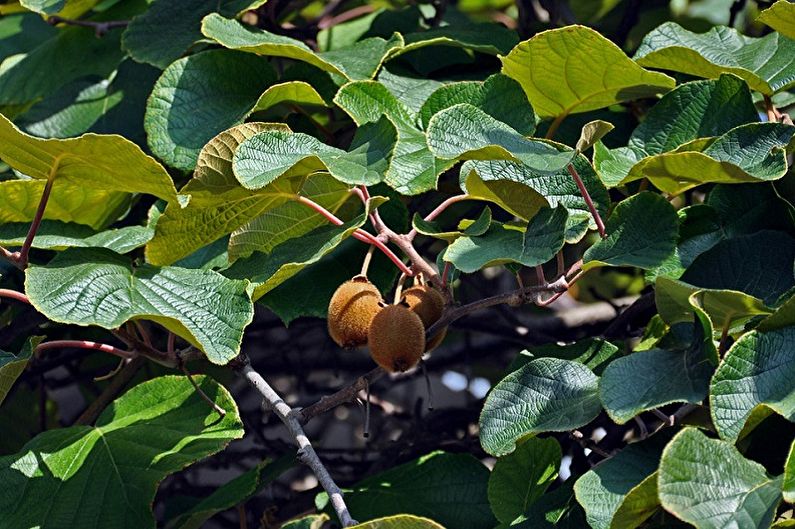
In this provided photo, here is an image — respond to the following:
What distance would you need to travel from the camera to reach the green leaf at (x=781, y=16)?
1.30m

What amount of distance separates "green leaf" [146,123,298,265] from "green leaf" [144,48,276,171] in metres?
0.20

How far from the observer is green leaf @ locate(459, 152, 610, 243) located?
1253 mm

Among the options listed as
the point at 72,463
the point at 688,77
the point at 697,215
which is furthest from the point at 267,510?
the point at 688,77

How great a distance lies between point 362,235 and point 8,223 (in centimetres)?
53

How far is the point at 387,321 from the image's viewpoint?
48.9 inches

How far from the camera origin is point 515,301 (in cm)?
125

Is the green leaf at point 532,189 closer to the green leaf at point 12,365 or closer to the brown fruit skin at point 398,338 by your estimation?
the brown fruit skin at point 398,338

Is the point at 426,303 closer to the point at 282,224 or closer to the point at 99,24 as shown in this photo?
the point at 282,224

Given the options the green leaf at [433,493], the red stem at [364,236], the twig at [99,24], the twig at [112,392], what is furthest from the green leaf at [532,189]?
the twig at [99,24]

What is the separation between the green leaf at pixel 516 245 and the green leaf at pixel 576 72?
10.3 inches

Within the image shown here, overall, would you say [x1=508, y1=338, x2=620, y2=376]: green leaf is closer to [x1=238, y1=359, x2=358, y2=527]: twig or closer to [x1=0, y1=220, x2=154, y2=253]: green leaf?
[x1=238, y1=359, x2=358, y2=527]: twig

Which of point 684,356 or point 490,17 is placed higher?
point 684,356

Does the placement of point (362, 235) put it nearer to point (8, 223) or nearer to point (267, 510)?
point (8, 223)

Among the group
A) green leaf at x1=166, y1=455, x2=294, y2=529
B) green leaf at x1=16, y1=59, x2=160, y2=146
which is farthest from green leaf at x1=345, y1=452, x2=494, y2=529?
green leaf at x1=16, y1=59, x2=160, y2=146
